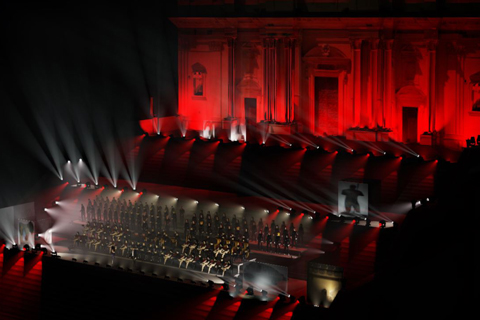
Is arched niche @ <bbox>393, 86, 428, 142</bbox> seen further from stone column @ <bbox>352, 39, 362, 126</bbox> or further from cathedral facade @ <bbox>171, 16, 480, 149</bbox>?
stone column @ <bbox>352, 39, 362, 126</bbox>

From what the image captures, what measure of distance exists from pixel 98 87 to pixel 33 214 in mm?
7726

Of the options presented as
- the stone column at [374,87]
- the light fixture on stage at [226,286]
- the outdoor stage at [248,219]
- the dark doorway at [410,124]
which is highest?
the stone column at [374,87]

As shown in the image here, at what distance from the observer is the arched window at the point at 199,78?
34031 mm

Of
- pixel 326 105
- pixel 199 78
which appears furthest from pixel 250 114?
pixel 326 105

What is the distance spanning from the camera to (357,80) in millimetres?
30859

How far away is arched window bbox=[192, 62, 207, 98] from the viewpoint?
3403 cm

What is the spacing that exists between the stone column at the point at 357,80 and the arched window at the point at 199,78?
6641 mm

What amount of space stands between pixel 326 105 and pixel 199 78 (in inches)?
223

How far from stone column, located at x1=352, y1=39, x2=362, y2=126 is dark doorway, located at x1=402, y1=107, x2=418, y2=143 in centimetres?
177

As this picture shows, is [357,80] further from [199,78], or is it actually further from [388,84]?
[199,78]

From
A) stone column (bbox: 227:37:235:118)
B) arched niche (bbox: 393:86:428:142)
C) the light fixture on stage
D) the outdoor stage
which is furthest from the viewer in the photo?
stone column (bbox: 227:37:235:118)

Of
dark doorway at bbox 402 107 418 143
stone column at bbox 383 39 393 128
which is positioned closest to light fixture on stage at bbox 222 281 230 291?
stone column at bbox 383 39 393 128

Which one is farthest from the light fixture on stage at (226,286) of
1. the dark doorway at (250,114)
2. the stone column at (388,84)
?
the dark doorway at (250,114)

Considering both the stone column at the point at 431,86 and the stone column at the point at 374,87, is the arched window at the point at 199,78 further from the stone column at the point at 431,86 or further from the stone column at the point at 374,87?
the stone column at the point at 431,86
